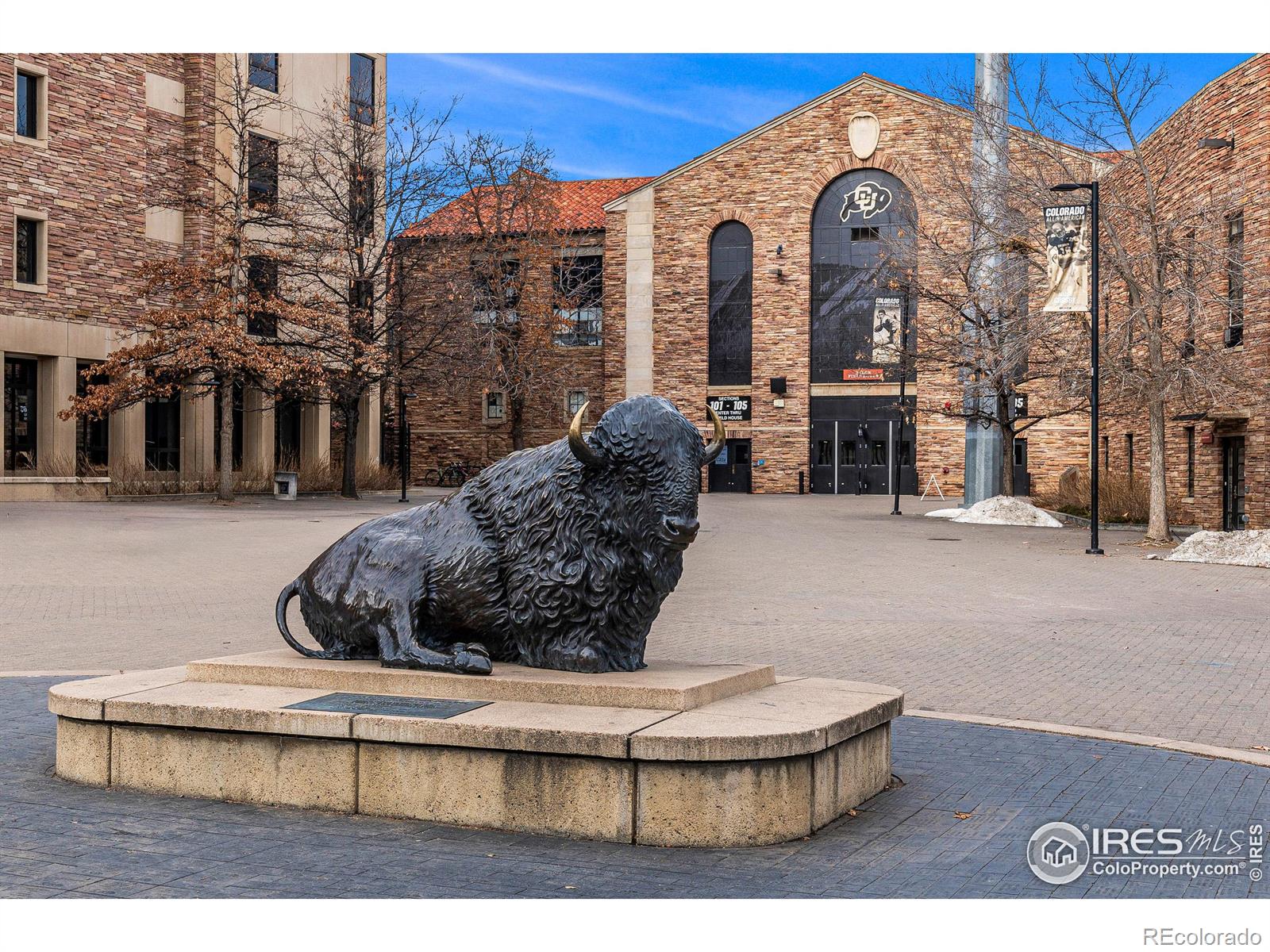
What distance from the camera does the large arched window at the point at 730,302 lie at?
53.9 m

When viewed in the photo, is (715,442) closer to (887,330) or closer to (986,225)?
(986,225)

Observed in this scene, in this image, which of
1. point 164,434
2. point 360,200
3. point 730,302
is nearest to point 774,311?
point 730,302

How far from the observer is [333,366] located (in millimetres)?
37875

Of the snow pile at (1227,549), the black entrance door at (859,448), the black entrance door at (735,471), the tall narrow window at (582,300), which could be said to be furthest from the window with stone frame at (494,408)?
the snow pile at (1227,549)

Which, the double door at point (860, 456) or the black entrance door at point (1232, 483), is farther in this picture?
the double door at point (860, 456)

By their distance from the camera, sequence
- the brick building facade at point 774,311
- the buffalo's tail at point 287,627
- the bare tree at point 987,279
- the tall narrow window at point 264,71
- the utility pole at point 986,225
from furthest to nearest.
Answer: the brick building facade at point 774,311 < the tall narrow window at point 264,71 < the utility pole at point 986,225 < the bare tree at point 987,279 < the buffalo's tail at point 287,627

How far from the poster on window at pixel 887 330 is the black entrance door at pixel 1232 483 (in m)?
9.08

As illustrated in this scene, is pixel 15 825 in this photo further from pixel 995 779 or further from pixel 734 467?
pixel 734 467

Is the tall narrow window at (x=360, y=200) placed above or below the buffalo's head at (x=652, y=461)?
above

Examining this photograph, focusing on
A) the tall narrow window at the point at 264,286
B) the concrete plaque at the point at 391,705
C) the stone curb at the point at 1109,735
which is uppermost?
the tall narrow window at the point at 264,286

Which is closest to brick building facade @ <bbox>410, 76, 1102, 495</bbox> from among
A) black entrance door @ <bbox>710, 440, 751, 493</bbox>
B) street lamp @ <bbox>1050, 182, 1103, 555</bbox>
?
black entrance door @ <bbox>710, 440, 751, 493</bbox>

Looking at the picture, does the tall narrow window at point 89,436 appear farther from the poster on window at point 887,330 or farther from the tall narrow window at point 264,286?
the poster on window at point 887,330

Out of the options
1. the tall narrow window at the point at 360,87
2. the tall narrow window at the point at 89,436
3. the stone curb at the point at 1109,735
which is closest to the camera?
the stone curb at the point at 1109,735

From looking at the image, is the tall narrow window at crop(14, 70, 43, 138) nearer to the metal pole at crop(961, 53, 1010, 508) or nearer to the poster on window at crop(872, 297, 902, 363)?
the poster on window at crop(872, 297, 902, 363)
